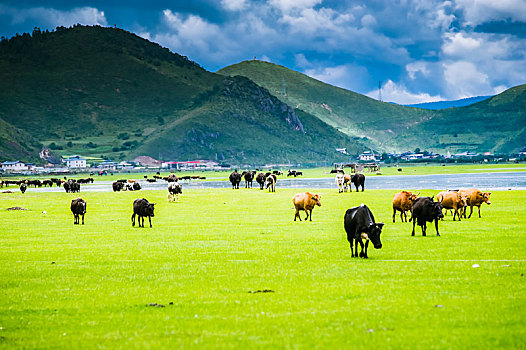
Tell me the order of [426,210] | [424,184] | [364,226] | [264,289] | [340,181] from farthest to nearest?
[424,184] < [340,181] < [426,210] < [364,226] < [264,289]

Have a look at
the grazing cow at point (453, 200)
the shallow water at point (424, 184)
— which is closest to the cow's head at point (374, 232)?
the grazing cow at point (453, 200)

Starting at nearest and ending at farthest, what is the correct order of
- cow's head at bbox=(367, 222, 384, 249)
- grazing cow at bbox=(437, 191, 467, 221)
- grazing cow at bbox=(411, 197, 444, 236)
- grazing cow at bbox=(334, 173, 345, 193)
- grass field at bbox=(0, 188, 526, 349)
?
grass field at bbox=(0, 188, 526, 349), cow's head at bbox=(367, 222, 384, 249), grazing cow at bbox=(411, 197, 444, 236), grazing cow at bbox=(437, 191, 467, 221), grazing cow at bbox=(334, 173, 345, 193)

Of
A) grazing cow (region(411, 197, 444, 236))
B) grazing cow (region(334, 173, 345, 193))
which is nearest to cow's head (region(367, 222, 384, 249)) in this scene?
grazing cow (region(411, 197, 444, 236))

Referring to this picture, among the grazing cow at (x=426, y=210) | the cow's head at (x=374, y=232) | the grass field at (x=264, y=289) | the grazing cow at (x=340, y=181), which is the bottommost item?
the grass field at (x=264, y=289)

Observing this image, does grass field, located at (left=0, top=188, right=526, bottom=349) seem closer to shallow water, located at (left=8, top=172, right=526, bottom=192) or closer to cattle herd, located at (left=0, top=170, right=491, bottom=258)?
cattle herd, located at (left=0, top=170, right=491, bottom=258)

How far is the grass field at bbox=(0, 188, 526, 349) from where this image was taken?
10.3m

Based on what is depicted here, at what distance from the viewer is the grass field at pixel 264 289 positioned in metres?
10.3

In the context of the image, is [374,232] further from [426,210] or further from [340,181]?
[340,181]

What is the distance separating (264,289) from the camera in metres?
14.3

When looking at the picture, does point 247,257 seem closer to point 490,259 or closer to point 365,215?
point 365,215

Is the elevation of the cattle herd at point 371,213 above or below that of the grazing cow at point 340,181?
below

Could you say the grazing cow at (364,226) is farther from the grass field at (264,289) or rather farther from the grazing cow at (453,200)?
the grazing cow at (453,200)

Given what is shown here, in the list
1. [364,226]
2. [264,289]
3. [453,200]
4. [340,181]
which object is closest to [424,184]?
[340,181]

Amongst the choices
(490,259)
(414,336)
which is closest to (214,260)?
(490,259)
